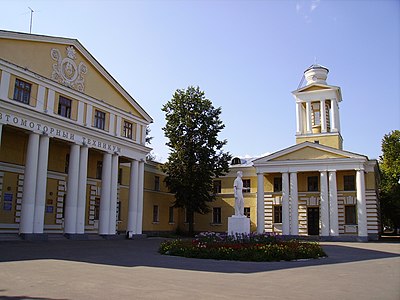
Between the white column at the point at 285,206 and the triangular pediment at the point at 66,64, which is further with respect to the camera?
the white column at the point at 285,206

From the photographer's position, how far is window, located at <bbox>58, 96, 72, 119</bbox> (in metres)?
28.2

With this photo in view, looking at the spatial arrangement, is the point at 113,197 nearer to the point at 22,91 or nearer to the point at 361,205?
the point at 22,91

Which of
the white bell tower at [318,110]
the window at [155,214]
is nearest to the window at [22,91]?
the window at [155,214]

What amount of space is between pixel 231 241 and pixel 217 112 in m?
24.6

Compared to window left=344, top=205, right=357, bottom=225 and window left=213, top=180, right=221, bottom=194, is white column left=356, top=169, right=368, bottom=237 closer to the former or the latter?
window left=344, top=205, right=357, bottom=225

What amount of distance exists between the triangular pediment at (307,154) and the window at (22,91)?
23912 millimetres

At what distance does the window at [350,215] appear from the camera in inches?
1581

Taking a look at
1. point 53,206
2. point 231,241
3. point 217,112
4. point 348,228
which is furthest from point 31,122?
point 348,228

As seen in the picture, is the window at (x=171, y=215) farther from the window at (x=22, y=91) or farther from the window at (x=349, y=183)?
the window at (x=22, y=91)

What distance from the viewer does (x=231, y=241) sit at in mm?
19875

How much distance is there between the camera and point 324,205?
3909 centimetres

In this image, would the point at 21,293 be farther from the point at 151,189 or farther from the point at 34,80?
the point at 151,189

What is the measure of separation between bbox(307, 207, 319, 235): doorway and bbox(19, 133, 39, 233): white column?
89.7ft

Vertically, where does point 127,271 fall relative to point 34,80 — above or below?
below
